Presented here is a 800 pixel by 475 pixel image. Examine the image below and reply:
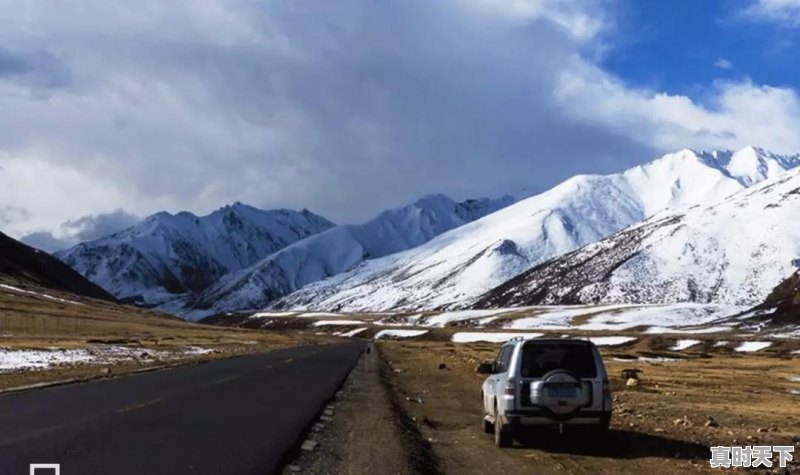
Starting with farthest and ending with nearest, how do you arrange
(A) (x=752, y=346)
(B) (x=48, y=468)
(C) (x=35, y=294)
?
(C) (x=35, y=294), (A) (x=752, y=346), (B) (x=48, y=468)

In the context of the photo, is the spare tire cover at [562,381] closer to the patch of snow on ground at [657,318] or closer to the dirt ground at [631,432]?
the dirt ground at [631,432]

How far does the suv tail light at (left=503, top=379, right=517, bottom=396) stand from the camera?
17.0 m

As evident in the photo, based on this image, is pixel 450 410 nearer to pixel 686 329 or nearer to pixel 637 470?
pixel 637 470

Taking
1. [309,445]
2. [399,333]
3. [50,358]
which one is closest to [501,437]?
[309,445]

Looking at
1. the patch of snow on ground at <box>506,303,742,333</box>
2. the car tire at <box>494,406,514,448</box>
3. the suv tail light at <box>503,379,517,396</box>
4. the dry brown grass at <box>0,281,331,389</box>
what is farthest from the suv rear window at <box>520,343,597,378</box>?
the patch of snow on ground at <box>506,303,742,333</box>

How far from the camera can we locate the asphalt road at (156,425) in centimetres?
1355

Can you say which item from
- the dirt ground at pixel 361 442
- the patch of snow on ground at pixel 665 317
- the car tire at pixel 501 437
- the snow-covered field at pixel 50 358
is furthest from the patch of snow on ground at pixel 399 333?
the car tire at pixel 501 437

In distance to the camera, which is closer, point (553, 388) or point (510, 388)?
point (553, 388)

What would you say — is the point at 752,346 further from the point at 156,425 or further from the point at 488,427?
the point at 156,425

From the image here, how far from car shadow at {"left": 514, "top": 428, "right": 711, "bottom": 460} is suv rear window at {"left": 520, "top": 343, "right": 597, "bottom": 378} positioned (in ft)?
3.88

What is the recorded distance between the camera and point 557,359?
17.6m

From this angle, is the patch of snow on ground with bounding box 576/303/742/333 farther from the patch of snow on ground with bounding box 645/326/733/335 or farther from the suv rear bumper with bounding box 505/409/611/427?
the suv rear bumper with bounding box 505/409/611/427

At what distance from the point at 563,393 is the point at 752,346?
368ft

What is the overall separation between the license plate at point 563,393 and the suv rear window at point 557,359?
1.49 ft
